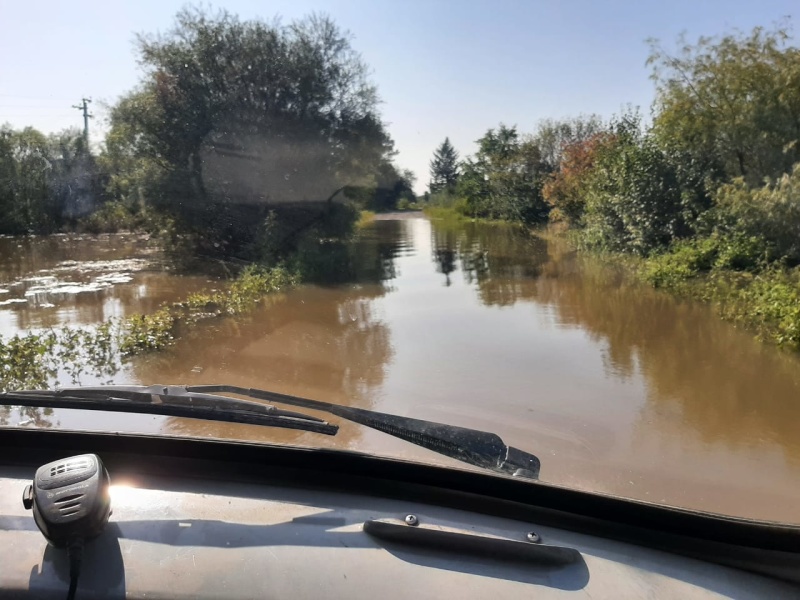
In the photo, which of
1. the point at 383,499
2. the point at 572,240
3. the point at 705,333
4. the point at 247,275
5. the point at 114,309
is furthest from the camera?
the point at 572,240

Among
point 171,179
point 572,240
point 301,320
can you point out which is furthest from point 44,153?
point 572,240

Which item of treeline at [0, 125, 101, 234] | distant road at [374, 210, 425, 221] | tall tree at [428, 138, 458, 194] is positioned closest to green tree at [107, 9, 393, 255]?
treeline at [0, 125, 101, 234]

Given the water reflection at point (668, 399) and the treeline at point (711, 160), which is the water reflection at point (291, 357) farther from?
the treeline at point (711, 160)

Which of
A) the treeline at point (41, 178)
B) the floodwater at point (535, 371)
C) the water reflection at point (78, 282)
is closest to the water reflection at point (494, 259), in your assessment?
the floodwater at point (535, 371)

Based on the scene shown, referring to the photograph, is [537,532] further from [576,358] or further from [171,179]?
[171,179]

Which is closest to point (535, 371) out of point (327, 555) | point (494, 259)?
point (327, 555)

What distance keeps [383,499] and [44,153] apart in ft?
81.3

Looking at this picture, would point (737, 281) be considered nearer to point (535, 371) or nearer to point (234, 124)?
point (535, 371)

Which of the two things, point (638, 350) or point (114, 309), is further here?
point (114, 309)

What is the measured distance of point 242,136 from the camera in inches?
747

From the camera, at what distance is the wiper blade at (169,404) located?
8.21 feet

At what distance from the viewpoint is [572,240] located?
82.6 ft

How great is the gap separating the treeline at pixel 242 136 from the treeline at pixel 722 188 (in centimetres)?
782

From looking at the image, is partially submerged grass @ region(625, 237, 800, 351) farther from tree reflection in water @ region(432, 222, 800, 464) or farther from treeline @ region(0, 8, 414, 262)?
treeline @ region(0, 8, 414, 262)
